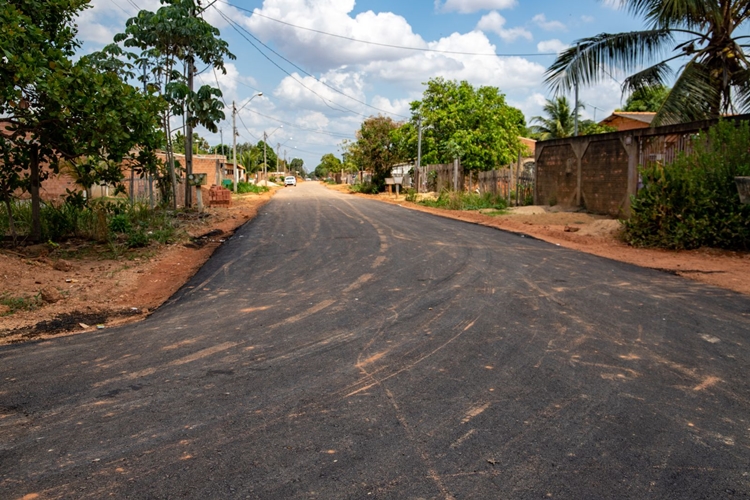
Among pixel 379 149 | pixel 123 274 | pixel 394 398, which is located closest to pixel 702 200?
pixel 394 398

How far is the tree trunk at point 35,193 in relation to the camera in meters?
11.3

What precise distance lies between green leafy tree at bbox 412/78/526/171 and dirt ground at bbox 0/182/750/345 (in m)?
23.5

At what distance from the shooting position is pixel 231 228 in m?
17.7

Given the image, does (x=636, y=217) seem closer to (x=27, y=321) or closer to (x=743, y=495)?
(x=743, y=495)

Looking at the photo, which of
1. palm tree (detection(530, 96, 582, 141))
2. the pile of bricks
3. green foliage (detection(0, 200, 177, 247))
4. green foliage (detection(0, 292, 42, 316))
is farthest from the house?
green foliage (detection(0, 292, 42, 316))

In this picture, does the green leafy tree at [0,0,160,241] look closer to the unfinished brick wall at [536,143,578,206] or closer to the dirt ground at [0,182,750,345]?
the dirt ground at [0,182,750,345]

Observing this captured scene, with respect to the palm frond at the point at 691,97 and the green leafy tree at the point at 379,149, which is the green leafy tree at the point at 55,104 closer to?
the palm frond at the point at 691,97

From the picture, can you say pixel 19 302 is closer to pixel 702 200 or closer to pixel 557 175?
pixel 702 200

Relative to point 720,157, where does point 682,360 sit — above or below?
below

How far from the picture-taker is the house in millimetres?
37312

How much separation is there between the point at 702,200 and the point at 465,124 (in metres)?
28.7

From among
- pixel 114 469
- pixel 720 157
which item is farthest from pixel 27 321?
pixel 720 157

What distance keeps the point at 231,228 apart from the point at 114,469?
48.9ft

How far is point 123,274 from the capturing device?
974cm
